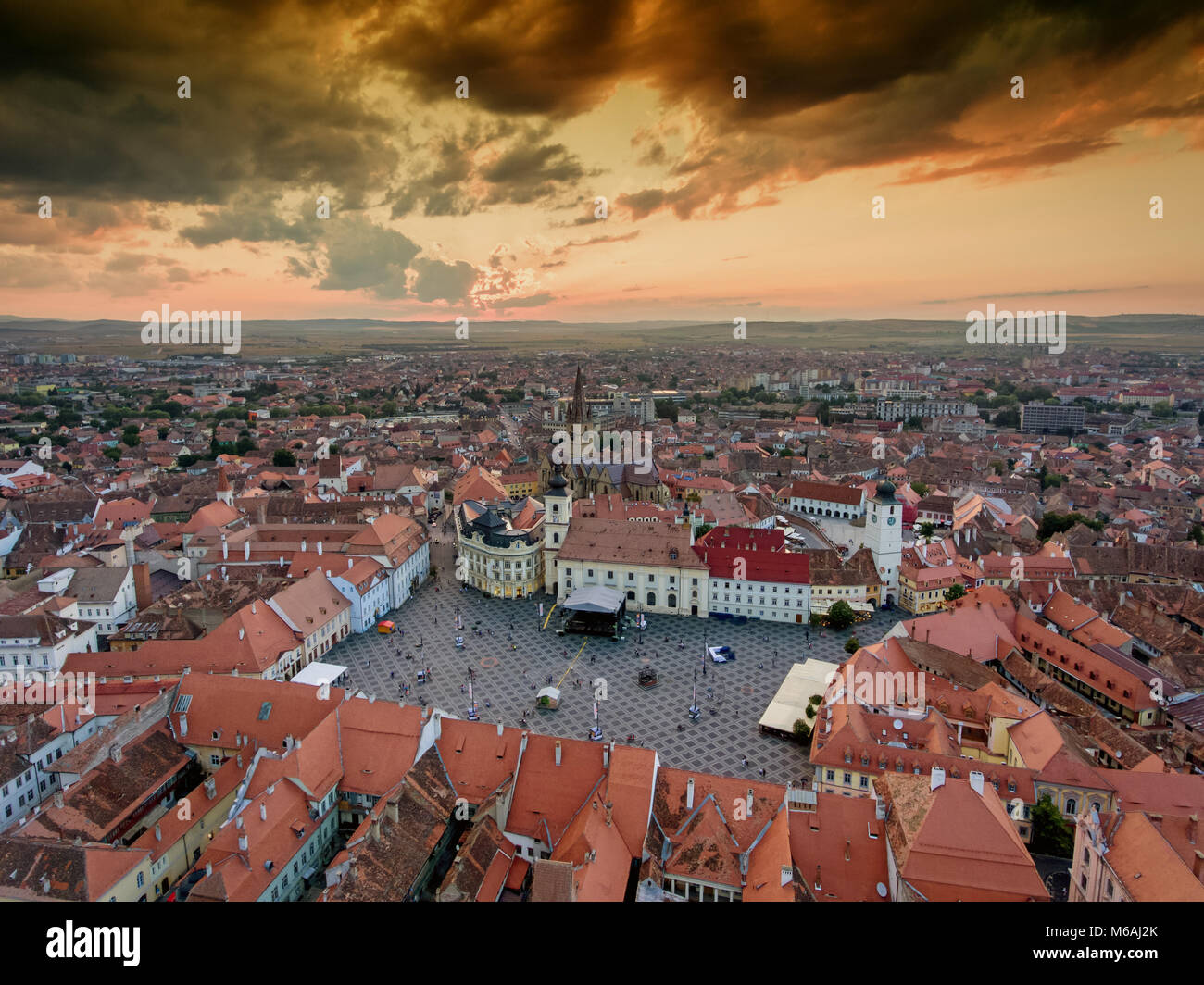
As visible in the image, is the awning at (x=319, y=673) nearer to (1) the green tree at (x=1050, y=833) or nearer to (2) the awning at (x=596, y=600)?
(2) the awning at (x=596, y=600)

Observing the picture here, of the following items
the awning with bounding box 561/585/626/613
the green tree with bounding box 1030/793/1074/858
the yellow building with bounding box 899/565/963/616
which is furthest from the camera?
the yellow building with bounding box 899/565/963/616

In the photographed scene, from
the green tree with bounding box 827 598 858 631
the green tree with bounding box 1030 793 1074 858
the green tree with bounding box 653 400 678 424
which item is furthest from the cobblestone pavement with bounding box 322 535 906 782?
the green tree with bounding box 653 400 678 424

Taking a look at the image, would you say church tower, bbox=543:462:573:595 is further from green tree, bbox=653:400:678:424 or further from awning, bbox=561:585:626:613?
green tree, bbox=653:400:678:424
